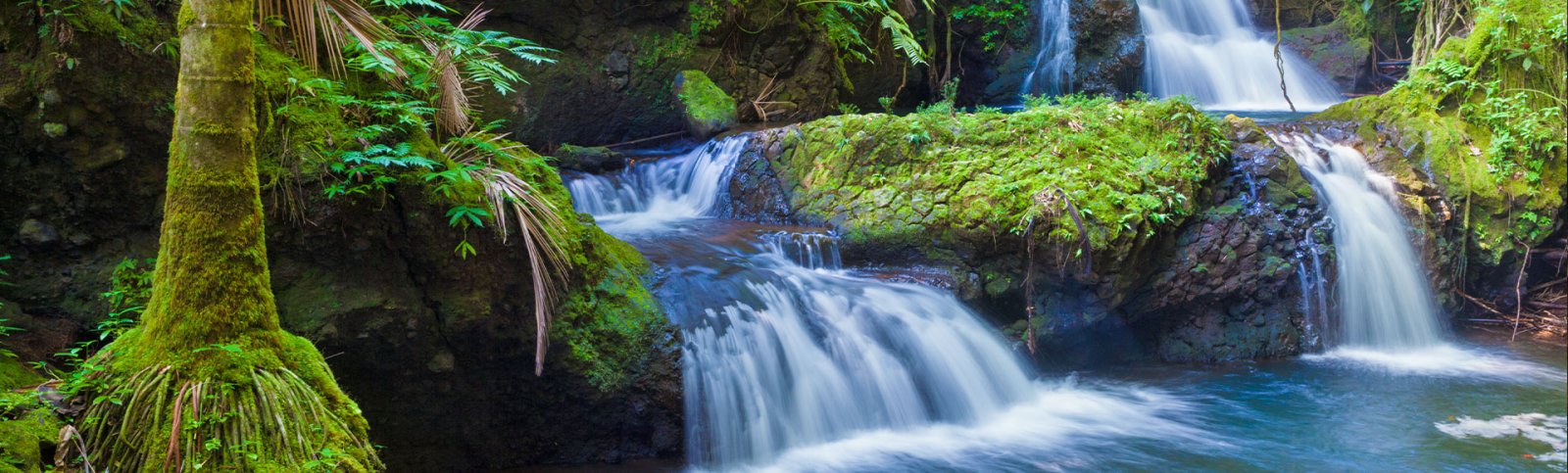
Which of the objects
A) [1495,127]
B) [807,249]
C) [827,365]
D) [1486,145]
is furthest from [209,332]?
[1495,127]

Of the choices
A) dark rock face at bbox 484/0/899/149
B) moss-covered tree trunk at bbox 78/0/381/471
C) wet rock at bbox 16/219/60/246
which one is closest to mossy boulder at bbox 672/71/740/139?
dark rock face at bbox 484/0/899/149

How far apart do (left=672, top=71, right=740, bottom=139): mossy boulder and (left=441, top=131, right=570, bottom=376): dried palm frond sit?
496 cm

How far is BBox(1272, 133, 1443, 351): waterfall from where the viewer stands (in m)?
8.08

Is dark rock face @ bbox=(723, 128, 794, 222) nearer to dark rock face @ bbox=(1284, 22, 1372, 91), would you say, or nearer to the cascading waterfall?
the cascading waterfall

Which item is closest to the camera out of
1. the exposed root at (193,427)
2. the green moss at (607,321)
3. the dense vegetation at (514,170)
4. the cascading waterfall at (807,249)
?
the exposed root at (193,427)

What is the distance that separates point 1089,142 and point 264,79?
5.88m

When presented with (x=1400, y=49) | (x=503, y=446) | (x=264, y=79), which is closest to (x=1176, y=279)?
(x=503, y=446)

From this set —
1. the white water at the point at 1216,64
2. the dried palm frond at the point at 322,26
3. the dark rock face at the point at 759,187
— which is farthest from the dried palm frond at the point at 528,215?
the white water at the point at 1216,64

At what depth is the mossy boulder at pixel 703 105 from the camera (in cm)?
975

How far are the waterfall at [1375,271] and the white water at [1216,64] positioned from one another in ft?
14.0

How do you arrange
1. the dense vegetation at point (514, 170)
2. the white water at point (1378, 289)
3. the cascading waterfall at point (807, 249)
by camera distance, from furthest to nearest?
→ the white water at point (1378, 289) < the cascading waterfall at point (807, 249) < the dense vegetation at point (514, 170)

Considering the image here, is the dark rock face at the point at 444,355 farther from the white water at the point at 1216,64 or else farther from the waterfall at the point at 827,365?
the white water at the point at 1216,64

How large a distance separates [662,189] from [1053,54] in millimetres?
7634

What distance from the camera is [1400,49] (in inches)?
536
